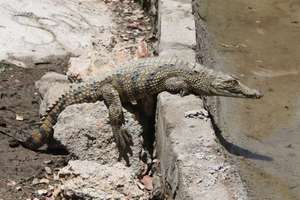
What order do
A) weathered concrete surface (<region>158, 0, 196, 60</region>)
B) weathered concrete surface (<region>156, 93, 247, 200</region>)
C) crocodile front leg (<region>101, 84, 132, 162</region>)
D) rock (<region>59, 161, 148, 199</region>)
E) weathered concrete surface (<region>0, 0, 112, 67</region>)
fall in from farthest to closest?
1. weathered concrete surface (<region>0, 0, 112, 67</region>)
2. weathered concrete surface (<region>158, 0, 196, 60</region>)
3. crocodile front leg (<region>101, 84, 132, 162</region>)
4. rock (<region>59, 161, 148, 199</region>)
5. weathered concrete surface (<region>156, 93, 247, 200</region>)

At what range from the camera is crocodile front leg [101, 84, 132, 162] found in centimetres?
546

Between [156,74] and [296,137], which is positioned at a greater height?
[156,74]

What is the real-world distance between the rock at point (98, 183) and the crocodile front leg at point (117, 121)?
25 centimetres

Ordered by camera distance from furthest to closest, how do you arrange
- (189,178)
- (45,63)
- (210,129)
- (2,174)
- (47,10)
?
(47,10), (45,63), (2,174), (210,129), (189,178)

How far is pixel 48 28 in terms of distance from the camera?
7555 mm

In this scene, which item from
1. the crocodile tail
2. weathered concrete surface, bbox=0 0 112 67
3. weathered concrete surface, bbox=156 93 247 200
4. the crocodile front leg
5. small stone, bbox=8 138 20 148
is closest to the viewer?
weathered concrete surface, bbox=156 93 247 200

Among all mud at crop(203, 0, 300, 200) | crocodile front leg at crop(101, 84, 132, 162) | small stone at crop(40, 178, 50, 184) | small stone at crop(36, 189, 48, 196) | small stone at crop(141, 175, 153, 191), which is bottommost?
small stone at crop(141, 175, 153, 191)

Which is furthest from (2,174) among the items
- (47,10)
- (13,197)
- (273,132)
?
(47,10)

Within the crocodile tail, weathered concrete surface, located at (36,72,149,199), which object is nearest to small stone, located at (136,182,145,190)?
weathered concrete surface, located at (36,72,149,199)

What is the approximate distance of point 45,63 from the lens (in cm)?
688

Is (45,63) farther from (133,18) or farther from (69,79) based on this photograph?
(133,18)

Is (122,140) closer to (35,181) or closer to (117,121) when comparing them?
(117,121)

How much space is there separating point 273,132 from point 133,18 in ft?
8.59

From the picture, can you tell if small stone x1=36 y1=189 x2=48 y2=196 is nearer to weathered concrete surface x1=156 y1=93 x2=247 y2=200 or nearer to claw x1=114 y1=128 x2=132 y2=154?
claw x1=114 y1=128 x2=132 y2=154
